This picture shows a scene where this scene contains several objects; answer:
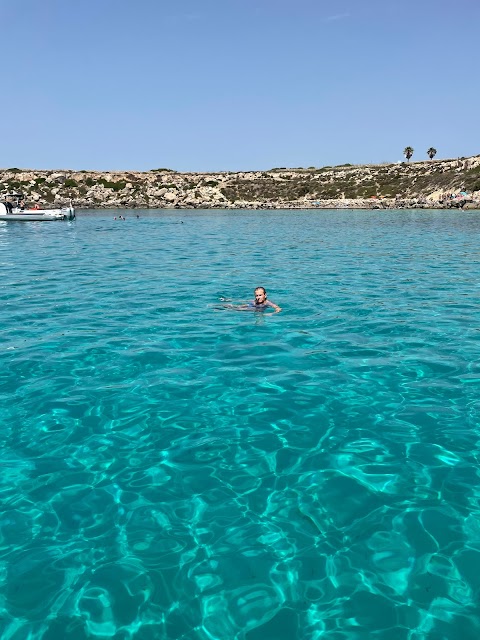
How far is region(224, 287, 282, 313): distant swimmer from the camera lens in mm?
14565

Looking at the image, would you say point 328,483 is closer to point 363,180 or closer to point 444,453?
point 444,453

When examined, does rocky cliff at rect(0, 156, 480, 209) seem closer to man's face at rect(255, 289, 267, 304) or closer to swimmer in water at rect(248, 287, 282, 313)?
swimmer in water at rect(248, 287, 282, 313)

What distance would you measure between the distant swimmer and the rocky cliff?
8726 cm

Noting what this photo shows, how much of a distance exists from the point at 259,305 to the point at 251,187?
117840 mm

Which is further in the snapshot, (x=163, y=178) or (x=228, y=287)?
(x=163, y=178)

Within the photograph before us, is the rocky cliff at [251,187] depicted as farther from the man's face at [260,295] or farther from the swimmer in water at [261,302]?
the man's face at [260,295]

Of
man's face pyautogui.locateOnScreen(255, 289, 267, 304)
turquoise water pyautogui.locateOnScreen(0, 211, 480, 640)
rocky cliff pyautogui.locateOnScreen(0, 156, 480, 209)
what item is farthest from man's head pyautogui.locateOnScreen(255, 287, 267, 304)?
rocky cliff pyautogui.locateOnScreen(0, 156, 480, 209)

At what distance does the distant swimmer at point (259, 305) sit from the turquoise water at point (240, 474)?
596 mm

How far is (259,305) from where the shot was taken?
14.9 metres

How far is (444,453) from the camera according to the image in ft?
23.4

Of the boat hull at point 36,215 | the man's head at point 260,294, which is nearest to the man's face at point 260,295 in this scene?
the man's head at point 260,294

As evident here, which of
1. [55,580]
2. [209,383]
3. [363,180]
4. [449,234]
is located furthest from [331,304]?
[363,180]

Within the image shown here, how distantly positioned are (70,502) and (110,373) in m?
4.22

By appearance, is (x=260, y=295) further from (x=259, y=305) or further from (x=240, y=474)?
(x=240, y=474)
